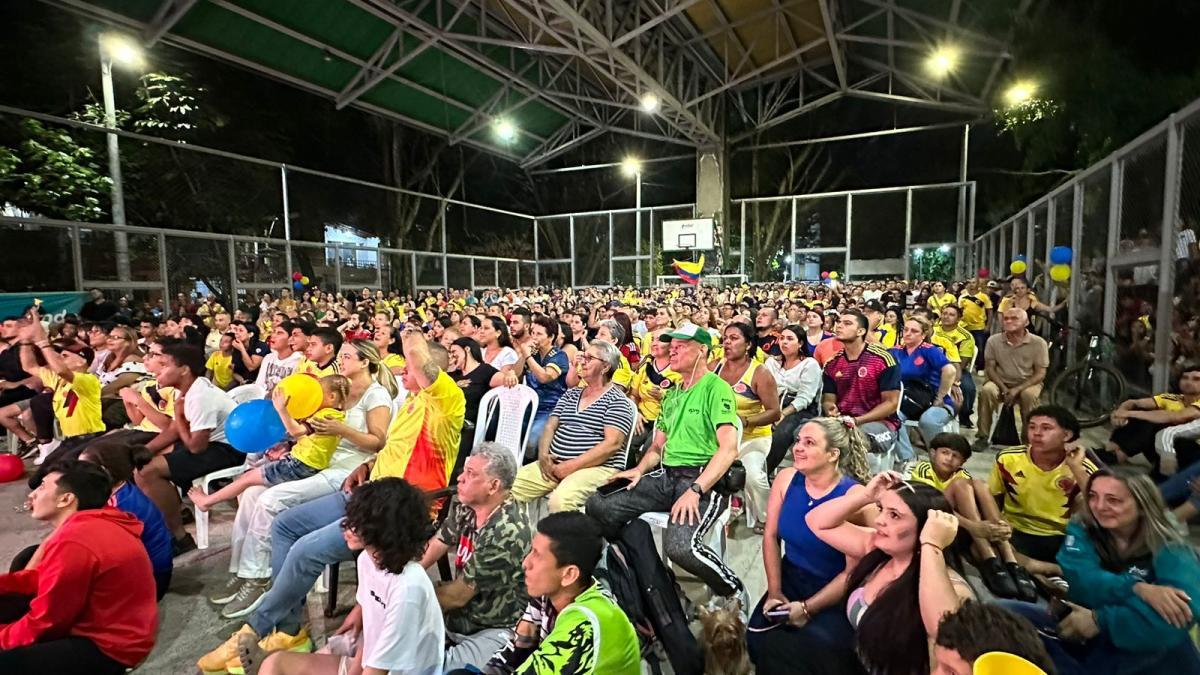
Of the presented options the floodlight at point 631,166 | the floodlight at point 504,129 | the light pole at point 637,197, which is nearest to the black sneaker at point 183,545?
the floodlight at point 504,129

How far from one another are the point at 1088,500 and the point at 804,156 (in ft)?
58.2

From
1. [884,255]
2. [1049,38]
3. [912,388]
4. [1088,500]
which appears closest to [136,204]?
[912,388]

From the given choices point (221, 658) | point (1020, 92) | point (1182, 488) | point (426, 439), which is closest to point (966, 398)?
point (1182, 488)

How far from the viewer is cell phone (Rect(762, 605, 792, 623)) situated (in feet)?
6.70

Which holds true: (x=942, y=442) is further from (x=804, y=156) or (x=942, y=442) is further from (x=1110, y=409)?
(x=804, y=156)

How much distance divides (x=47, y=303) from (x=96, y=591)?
32.1 ft

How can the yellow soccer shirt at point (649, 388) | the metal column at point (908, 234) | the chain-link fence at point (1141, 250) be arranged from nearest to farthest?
the chain-link fence at point (1141, 250) < the yellow soccer shirt at point (649, 388) < the metal column at point (908, 234)

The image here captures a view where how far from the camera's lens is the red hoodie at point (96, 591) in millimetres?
1874

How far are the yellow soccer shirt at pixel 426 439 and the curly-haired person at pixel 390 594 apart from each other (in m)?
0.90

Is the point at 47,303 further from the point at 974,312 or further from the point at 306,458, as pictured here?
the point at 974,312

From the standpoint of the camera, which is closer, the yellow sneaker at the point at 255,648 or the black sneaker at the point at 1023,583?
the yellow sneaker at the point at 255,648

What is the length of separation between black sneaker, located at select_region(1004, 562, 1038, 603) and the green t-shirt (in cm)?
130

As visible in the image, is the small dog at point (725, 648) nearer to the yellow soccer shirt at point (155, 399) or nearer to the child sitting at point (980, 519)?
the child sitting at point (980, 519)

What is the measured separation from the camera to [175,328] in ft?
21.5
